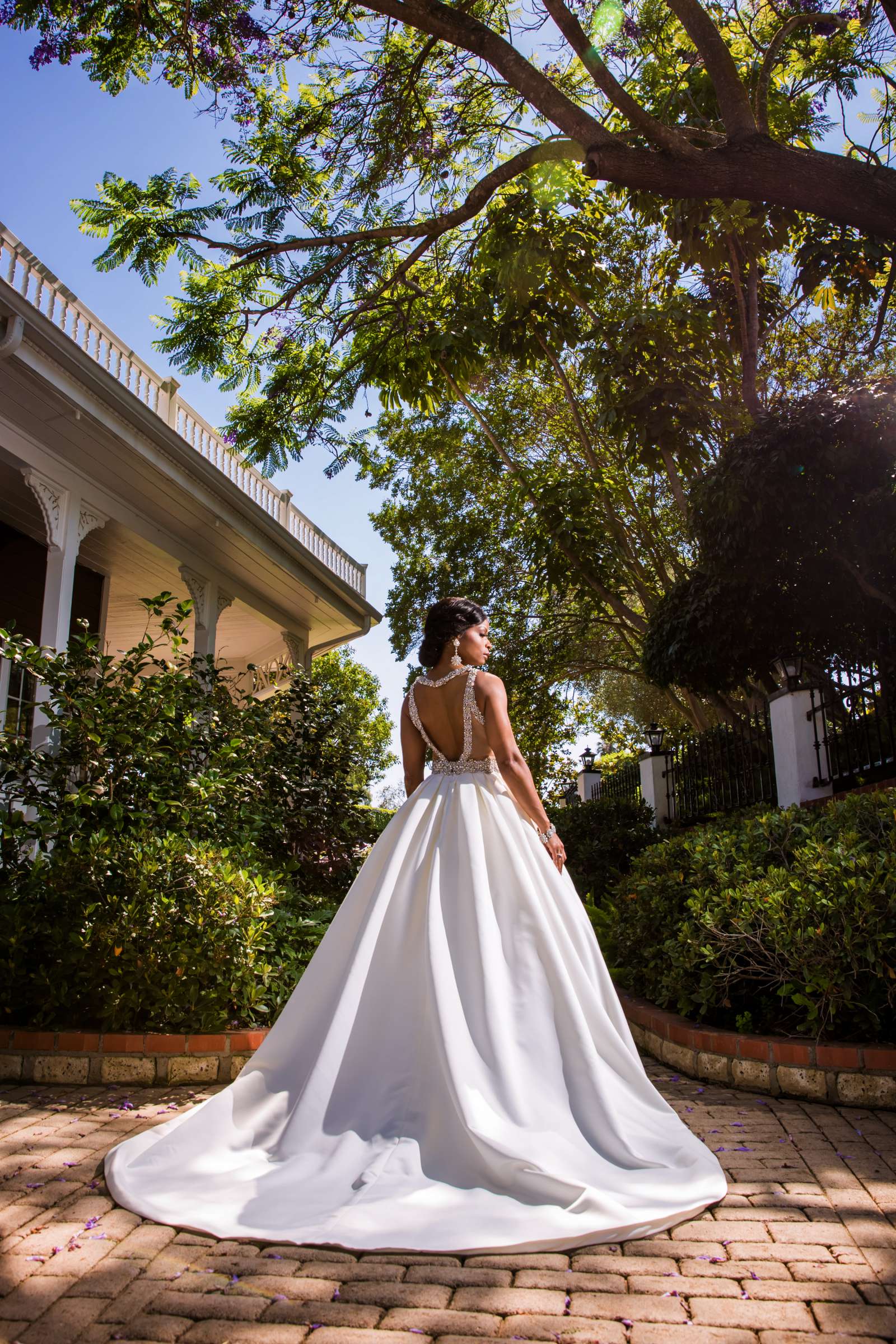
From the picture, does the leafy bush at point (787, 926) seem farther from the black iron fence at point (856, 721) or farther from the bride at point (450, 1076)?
the black iron fence at point (856, 721)

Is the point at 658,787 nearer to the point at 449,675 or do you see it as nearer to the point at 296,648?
the point at 296,648

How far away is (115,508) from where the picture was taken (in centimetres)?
970

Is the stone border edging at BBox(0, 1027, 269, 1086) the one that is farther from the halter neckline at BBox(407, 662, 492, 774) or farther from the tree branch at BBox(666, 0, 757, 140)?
the tree branch at BBox(666, 0, 757, 140)

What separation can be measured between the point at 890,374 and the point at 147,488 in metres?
7.16

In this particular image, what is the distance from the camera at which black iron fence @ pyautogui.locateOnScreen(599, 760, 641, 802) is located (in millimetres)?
13992

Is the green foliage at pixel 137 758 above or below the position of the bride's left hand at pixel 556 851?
above

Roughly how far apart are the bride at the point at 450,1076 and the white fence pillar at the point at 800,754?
5.29 metres

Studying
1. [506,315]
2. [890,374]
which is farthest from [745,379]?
[506,315]

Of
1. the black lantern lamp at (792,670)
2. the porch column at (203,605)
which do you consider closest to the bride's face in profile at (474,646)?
the black lantern lamp at (792,670)

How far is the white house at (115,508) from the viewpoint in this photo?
26.2 ft

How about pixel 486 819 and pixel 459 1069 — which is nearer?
pixel 459 1069

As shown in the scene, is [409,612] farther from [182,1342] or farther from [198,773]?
[182,1342]

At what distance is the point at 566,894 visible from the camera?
3592 millimetres

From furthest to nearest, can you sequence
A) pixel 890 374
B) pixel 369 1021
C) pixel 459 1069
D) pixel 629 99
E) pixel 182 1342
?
pixel 890 374 → pixel 629 99 → pixel 369 1021 → pixel 459 1069 → pixel 182 1342
